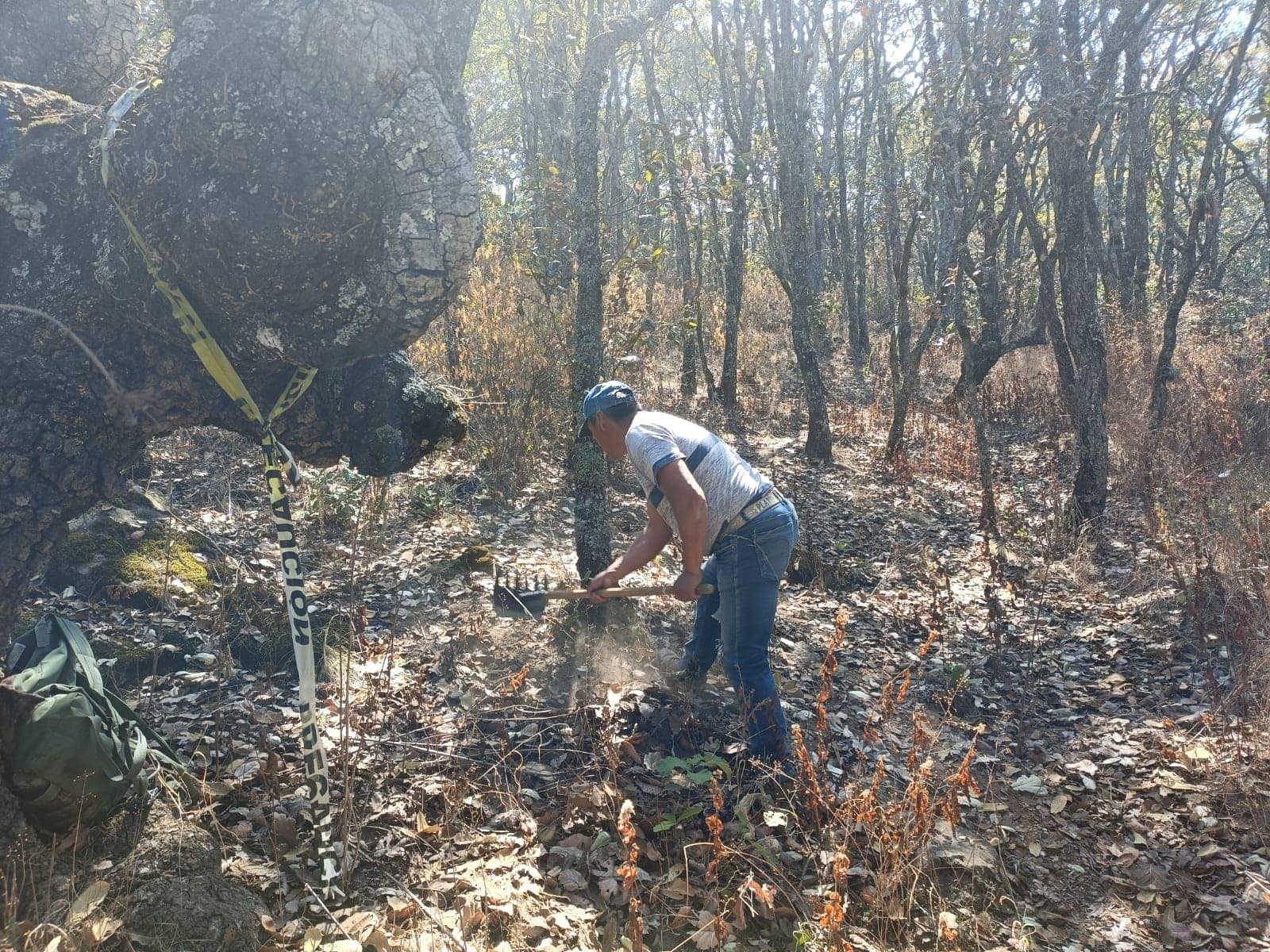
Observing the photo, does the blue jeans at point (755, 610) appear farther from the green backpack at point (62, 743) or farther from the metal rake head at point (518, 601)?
the green backpack at point (62, 743)

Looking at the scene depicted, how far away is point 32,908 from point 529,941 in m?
1.44

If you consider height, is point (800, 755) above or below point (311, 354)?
below

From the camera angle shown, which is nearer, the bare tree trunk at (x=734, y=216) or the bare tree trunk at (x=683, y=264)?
the bare tree trunk at (x=683, y=264)

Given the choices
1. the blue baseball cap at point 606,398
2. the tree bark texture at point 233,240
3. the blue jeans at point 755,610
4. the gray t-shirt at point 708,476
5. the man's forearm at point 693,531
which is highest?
the tree bark texture at point 233,240

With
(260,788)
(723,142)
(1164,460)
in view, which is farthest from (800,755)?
(723,142)

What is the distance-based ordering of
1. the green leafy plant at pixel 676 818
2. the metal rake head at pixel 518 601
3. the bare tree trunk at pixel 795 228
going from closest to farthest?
the green leafy plant at pixel 676 818
the metal rake head at pixel 518 601
the bare tree trunk at pixel 795 228

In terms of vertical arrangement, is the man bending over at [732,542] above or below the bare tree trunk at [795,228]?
below

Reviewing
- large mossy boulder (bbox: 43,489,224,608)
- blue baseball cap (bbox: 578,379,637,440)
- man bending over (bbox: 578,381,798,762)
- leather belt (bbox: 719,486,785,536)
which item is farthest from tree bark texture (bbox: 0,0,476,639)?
large mossy boulder (bbox: 43,489,224,608)

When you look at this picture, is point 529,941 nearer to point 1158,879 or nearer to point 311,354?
point 311,354

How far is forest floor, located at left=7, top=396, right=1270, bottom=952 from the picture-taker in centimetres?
292

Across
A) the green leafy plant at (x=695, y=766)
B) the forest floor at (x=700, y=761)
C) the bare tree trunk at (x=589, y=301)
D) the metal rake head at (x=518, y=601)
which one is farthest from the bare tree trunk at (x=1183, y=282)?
the metal rake head at (x=518, y=601)

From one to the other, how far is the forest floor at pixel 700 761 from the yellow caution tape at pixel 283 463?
1.37 feet

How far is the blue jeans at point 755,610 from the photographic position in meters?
3.75

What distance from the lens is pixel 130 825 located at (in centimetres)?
254
